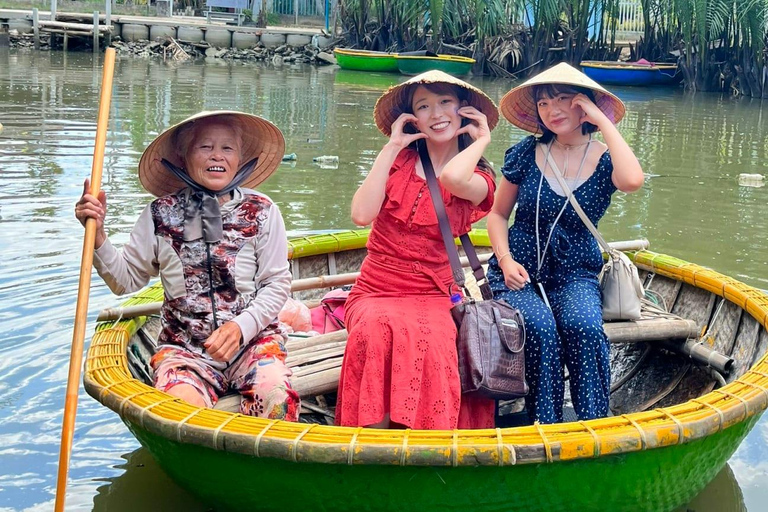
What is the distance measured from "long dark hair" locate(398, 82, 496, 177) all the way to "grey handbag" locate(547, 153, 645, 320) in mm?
252

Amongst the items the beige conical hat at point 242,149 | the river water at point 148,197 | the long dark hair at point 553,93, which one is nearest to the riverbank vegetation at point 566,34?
the river water at point 148,197

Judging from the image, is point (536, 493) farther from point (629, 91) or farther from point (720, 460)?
point (629, 91)

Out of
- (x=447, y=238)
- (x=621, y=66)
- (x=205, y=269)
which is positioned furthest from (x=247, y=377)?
(x=621, y=66)

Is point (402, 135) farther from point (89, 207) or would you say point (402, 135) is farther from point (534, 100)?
point (89, 207)

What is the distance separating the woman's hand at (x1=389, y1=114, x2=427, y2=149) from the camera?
10.5 ft

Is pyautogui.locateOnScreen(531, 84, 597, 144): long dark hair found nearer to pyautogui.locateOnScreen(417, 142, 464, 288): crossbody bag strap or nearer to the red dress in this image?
the red dress

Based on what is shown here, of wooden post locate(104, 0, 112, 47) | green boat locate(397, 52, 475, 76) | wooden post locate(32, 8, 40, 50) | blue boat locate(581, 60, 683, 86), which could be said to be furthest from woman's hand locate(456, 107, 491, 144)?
wooden post locate(104, 0, 112, 47)

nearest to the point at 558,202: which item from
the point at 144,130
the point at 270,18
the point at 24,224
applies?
the point at 24,224

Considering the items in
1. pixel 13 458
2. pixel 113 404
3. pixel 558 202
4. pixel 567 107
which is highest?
pixel 567 107

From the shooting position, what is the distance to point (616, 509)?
109 inches

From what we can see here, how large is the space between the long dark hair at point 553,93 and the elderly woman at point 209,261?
3.23 ft

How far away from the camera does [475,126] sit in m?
3.25

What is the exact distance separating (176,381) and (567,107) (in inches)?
62.3

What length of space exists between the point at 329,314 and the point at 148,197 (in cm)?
369
